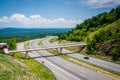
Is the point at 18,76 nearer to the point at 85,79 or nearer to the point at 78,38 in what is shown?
the point at 85,79

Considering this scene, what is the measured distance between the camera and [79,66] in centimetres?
6744

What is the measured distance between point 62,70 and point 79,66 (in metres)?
8.55

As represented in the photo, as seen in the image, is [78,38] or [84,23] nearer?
[78,38]

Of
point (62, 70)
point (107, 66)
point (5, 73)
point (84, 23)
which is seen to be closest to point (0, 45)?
point (62, 70)

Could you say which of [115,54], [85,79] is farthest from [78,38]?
[85,79]

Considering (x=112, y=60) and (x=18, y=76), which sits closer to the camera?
(x=18, y=76)

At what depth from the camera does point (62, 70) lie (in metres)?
→ 62.3

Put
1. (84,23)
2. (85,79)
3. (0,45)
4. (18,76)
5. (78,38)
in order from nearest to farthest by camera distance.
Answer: (18,76)
(85,79)
(0,45)
(78,38)
(84,23)

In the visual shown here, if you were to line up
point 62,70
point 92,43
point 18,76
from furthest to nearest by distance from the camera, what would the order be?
1. point 92,43
2. point 62,70
3. point 18,76

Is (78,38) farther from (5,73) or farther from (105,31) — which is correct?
(5,73)

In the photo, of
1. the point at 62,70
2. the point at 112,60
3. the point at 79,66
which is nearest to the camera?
the point at 62,70

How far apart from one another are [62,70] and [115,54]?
26.6 m

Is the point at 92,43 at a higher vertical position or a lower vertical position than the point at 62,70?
higher

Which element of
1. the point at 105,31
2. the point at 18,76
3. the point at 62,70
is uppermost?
the point at 105,31
